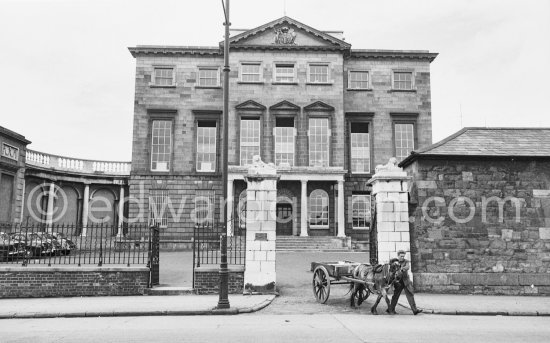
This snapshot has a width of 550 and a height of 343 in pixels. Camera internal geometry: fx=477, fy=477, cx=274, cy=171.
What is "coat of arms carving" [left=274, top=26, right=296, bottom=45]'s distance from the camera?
3559 centimetres

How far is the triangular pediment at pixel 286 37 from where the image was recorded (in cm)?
3525

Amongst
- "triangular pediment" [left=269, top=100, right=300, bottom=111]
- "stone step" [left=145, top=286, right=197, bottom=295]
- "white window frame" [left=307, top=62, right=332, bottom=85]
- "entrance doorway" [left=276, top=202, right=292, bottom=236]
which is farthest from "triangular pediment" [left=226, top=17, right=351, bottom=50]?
"stone step" [left=145, top=286, right=197, bottom=295]

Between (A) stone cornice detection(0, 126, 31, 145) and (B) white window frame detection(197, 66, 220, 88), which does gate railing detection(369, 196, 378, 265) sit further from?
(B) white window frame detection(197, 66, 220, 88)

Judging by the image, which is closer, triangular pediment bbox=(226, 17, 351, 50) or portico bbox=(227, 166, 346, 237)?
portico bbox=(227, 166, 346, 237)

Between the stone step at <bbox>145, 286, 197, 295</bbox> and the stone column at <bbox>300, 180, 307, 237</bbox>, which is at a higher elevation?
the stone column at <bbox>300, 180, 307, 237</bbox>

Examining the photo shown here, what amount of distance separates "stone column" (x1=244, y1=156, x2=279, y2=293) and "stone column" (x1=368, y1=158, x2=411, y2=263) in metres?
3.09

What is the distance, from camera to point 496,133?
15.8 m

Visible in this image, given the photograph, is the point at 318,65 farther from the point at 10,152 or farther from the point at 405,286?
the point at 405,286

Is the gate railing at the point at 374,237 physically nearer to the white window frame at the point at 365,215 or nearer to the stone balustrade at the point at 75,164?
the white window frame at the point at 365,215

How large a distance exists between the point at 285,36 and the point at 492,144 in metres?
23.5

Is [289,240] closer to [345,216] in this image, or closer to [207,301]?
[345,216]

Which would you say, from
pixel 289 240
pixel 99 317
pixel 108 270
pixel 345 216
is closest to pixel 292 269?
pixel 108 270

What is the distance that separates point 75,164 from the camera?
119ft

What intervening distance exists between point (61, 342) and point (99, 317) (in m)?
2.76
